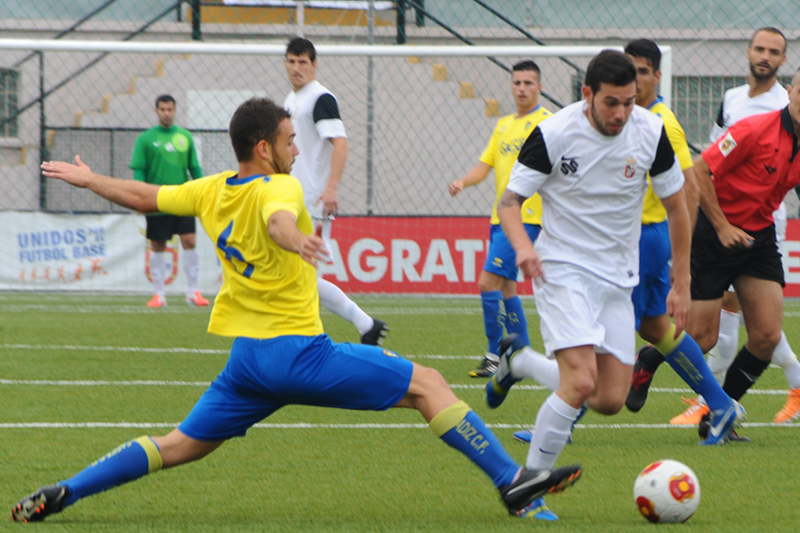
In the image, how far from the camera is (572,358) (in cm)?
396

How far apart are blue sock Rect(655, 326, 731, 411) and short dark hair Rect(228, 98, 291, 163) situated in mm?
2426

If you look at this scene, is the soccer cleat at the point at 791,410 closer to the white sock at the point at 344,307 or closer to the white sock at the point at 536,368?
the white sock at the point at 536,368

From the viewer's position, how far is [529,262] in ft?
12.6

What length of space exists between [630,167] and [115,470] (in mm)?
2247

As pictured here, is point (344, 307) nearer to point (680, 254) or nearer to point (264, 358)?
point (680, 254)

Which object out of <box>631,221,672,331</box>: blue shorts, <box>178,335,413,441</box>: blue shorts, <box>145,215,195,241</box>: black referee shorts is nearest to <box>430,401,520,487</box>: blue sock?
<box>178,335,413,441</box>: blue shorts

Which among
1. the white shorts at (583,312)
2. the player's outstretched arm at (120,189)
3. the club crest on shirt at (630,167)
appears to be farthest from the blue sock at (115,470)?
the club crest on shirt at (630,167)

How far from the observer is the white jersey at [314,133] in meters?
7.16

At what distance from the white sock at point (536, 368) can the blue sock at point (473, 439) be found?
101 centimetres

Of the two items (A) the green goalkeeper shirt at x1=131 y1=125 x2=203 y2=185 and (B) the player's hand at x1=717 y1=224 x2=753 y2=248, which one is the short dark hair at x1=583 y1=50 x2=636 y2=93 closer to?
(B) the player's hand at x1=717 y1=224 x2=753 y2=248

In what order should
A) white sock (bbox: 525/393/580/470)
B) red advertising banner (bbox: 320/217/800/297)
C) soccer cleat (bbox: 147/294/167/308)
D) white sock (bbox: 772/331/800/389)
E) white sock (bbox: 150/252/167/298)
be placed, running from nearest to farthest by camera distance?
1. white sock (bbox: 525/393/580/470)
2. white sock (bbox: 772/331/800/389)
3. soccer cleat (bbox: 147/294/167/308)
4. white sock (bbox: 150/252/167/298)
5. red advertising banner (bbox: 320/217/800/297)

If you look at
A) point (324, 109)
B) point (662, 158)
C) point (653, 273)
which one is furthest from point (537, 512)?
point (324, 109)

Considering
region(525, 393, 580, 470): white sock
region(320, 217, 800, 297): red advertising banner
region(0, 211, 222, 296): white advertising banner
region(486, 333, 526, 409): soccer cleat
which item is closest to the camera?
region(525, 393, 580, 470): white sock

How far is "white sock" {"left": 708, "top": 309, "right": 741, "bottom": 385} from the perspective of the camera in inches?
245
